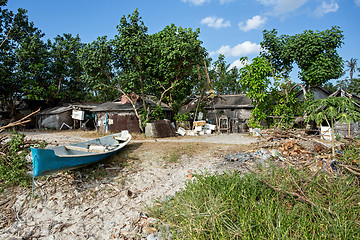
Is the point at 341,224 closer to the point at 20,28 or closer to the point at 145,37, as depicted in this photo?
the point at 145,37

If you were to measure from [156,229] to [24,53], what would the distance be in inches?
900

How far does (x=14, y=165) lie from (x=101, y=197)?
326cm

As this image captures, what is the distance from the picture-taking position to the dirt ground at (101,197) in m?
4.58

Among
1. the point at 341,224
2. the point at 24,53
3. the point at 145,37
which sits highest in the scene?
the point at 24,53

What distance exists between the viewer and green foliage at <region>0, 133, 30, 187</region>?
6.21 meters

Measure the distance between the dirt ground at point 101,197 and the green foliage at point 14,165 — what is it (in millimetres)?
318

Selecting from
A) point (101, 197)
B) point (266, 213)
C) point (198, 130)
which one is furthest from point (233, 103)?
point (266, 213)

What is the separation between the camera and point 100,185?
6.47 metres

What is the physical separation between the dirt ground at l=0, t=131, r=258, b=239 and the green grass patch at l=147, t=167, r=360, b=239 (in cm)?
102

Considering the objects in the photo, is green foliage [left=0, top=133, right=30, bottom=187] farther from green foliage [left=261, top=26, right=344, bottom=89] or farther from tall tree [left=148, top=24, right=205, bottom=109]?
green foliage [left=261, top=26, right=344, bottom=89]

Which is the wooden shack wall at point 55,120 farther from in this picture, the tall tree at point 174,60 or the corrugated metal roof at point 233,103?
the corrugated metal roof at point 233,103

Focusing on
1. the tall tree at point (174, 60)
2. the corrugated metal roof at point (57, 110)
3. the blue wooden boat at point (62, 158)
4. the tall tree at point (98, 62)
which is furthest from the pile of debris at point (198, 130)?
the corrugated metal roof at point (57, 110)

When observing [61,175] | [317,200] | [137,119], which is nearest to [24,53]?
[137,119]

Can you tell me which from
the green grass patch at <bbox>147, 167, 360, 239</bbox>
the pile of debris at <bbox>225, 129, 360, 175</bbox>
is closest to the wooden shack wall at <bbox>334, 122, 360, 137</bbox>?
the pile of debris at <bbox>225, 129, 360, 175</bbox>
